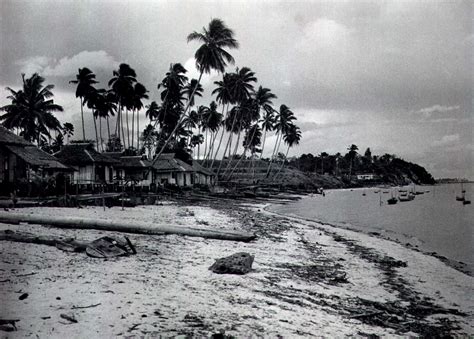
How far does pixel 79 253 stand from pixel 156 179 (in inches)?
1507

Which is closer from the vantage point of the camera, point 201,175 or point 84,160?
point 84,160

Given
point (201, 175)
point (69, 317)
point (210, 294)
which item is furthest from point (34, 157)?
point (201, 175)

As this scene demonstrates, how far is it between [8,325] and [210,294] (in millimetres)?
2821

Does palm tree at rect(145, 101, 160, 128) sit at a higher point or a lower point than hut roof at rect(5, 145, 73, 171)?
higher

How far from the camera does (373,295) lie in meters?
7.87

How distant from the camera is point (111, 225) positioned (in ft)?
33.3

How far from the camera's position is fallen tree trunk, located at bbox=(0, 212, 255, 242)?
10.1 meters

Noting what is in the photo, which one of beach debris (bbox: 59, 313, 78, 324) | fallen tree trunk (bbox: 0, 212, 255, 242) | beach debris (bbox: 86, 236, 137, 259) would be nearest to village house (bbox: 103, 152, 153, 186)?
fallen tree trunk (bbox: 0, 212, 255, 242)

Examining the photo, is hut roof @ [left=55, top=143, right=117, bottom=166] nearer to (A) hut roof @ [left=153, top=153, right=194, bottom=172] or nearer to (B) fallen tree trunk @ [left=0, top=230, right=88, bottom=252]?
(A) hut roof @ [left=153, top=153, right=194, bottom=172]

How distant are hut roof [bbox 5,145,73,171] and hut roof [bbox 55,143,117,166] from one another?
Answer: 4.44 meters

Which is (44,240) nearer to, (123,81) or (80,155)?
(80,155)

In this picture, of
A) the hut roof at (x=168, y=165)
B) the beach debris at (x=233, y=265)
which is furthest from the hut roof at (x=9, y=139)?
the beach debris at (x=233, y=265)

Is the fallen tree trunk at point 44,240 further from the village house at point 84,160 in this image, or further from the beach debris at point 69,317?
the village house at point 84,160

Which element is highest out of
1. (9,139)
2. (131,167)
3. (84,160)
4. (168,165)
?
(9,139)
